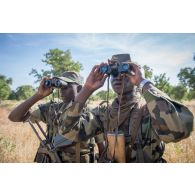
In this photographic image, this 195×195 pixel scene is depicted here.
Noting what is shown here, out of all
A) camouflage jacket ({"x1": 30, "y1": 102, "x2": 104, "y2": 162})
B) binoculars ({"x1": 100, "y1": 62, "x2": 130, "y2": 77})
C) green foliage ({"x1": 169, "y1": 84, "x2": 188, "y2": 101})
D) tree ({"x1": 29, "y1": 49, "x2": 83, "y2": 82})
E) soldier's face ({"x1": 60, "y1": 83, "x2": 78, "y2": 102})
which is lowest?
camouflage jacket ({"x1": 30, "y1": 102, "x2": 104, "y2": 162})

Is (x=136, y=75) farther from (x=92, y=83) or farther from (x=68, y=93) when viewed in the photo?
(x=68, y=93)

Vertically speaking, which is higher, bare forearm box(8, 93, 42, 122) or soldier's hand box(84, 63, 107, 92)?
soldier's hand box(84, 63, 107, 92)

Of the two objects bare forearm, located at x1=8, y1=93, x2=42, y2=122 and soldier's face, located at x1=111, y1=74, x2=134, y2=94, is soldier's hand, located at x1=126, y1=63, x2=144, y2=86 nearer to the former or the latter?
soldier's face, located at x1=111, y1=74, x2=134, y2=94

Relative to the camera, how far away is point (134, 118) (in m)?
2.01

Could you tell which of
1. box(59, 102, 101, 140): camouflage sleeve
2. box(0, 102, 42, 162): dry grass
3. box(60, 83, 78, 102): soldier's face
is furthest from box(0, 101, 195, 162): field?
box(59, 102, 101, 140): camouflage sleeve

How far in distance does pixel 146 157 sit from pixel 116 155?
0.68 feet

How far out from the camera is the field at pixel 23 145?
12.0 feet

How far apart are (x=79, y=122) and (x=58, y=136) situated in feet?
1.79

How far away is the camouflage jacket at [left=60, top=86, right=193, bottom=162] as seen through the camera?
5.58 feet

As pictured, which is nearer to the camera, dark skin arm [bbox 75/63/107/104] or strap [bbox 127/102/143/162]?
strap [bbox 127/102/143/162]

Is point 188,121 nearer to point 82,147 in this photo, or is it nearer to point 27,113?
point 82,147

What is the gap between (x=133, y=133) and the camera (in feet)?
6.47

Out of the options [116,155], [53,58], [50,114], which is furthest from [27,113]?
[53,58]

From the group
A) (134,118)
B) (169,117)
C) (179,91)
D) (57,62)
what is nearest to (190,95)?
(179,91)
